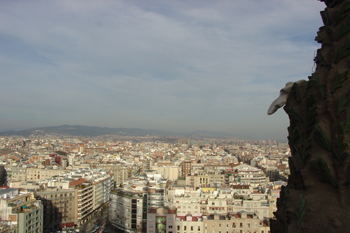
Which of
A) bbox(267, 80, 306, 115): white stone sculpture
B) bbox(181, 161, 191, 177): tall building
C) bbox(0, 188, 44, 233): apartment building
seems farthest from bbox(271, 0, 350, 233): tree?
bbox(181, 161, 191, 177): tall building

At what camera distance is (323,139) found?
5.53ft

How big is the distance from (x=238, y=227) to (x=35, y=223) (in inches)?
390

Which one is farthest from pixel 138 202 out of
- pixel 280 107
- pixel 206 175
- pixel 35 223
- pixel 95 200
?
pixel 280 107

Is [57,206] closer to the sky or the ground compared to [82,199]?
closer to the ground

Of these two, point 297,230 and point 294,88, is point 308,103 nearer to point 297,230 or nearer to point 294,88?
point 294,88

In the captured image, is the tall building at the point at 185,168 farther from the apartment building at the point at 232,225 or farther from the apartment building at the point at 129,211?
the apartment building at the point at 232,225

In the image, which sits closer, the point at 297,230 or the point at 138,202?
the point at 297,230

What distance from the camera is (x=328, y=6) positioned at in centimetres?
193

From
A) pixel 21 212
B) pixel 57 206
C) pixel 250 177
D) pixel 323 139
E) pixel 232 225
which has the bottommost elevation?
pixel 57 206

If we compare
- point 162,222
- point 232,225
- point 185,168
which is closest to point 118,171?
point 185,168

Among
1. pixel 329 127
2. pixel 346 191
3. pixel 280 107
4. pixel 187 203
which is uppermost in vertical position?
pixel 280 107

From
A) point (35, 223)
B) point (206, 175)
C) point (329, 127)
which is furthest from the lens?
point (206, 175)

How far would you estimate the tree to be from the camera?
63.4 inches

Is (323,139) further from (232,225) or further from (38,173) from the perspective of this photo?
(38,173)
